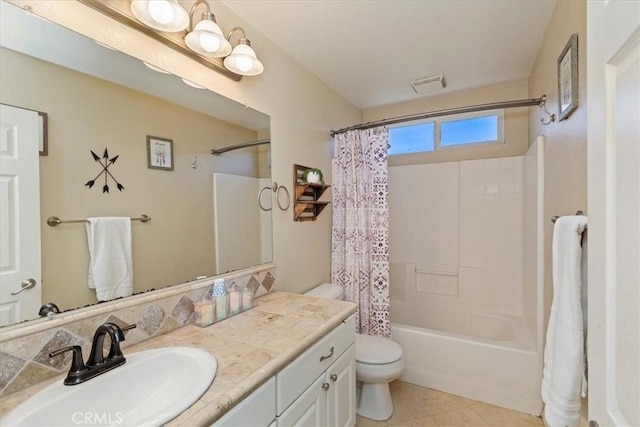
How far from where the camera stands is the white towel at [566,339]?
1011 millimetres

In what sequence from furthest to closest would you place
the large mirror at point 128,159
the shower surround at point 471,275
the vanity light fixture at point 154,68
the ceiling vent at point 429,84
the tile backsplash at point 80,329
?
the ceiling vent at point 429,84
the shower surround at point 471,275
the vanity light fixture at point 154,68
the large mirror at point 128,159
the tile backsplash at point 80,329

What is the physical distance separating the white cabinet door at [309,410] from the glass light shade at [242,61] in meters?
1.54

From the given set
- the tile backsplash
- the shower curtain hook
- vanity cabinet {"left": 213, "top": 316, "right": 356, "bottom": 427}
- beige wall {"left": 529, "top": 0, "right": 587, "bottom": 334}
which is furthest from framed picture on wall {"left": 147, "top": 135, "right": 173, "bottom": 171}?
the shower curtain hook

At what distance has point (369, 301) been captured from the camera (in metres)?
2.35

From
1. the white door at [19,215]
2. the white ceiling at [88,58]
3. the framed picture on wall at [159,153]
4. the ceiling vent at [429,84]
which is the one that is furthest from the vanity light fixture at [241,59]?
the ceiling vent at [429,84]

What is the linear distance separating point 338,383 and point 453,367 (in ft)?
3.70

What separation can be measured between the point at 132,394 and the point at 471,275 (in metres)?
2.71

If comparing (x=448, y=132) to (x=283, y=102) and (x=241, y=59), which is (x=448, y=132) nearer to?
(x=283, y=102)

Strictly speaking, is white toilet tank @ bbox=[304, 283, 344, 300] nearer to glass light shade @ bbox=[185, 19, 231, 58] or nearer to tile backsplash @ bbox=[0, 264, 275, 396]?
tile backsplash @ bbox=[0, 264, 275, 396]

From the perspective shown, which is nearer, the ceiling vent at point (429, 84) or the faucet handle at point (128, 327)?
the faucet handle at point (128, 327)

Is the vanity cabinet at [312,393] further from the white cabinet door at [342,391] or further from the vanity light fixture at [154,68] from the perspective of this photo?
the vanity light fixture at [154,68]

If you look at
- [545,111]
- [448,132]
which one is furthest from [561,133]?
[448,132]

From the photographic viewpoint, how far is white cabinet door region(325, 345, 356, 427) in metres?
1.39

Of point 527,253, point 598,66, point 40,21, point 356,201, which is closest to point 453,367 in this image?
point 527,253
